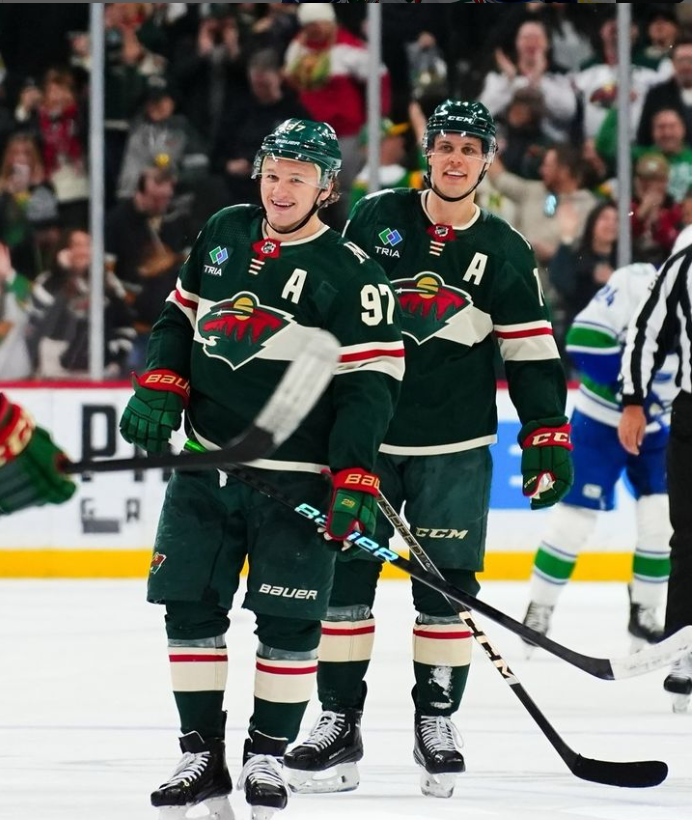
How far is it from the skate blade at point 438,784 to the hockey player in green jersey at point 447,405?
108 mm

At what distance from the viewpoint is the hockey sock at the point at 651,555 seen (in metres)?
4.91

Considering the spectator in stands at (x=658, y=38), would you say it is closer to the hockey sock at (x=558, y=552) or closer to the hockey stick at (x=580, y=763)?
the hockey sock at (x=558, y=552)

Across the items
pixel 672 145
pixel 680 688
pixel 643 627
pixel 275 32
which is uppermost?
pixel 275 32

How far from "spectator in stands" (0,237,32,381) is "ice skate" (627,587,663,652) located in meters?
3.09

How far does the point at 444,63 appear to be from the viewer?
7398mm

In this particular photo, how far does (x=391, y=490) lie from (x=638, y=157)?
4288 mm

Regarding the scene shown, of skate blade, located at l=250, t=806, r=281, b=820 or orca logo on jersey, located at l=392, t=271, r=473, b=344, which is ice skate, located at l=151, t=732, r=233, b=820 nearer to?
skate blade, located at l=250, t=806, r=281, b=820

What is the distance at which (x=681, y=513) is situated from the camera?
383 cm

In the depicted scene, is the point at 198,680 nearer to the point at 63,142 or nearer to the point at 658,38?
the point at 63,142

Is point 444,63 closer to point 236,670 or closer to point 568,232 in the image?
point 568,232

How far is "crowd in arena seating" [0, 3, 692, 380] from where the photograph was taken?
23.7 feet

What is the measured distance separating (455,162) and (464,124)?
0.25 ft

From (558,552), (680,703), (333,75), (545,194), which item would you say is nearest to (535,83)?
(545,194)

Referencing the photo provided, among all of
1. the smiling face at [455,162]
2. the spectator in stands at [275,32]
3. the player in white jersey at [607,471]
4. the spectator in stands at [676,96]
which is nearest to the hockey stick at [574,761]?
the smiling face at [455,162]
